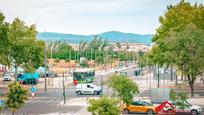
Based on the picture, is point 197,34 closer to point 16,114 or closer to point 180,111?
point 180,111

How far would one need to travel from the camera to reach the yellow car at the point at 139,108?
5338 cm

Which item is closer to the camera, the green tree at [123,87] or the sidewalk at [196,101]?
the green tree at [123,87]

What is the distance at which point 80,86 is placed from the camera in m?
77.8

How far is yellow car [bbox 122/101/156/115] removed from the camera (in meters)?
53.4

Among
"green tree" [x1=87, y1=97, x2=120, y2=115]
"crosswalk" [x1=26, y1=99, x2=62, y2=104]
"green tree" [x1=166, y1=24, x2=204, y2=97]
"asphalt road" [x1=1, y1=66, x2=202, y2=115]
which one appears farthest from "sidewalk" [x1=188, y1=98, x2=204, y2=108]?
"green tree" [x1=87, y1=97, x2=120, y2=115]

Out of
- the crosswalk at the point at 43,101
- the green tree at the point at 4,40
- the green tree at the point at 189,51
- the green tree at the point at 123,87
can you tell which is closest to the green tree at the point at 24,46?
the green tree at the point at 4,40

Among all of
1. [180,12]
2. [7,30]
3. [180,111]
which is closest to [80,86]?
[7,30]

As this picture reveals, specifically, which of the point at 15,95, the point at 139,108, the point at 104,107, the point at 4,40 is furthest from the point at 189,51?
the point at 104,107

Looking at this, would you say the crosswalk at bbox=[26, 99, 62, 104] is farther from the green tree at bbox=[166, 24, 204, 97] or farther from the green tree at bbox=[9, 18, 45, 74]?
the green tree at bbox=[9, 18, 45, 74]

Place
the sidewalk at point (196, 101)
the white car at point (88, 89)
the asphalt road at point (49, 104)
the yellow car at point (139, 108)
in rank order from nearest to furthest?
1. the yellow car at point (139, 108)
2. the asphalt road at point (49, 104)
3. the sidewalk at point (196, 101)
4. the white car at point (88, 89)

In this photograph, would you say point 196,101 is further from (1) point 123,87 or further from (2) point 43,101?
(2) point 43,101

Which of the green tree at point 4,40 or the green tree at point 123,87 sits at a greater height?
the green tree at point 4,40

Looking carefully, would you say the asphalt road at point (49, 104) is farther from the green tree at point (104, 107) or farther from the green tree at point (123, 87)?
the green tree at point (104, 107)

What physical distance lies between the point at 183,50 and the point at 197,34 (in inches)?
102
